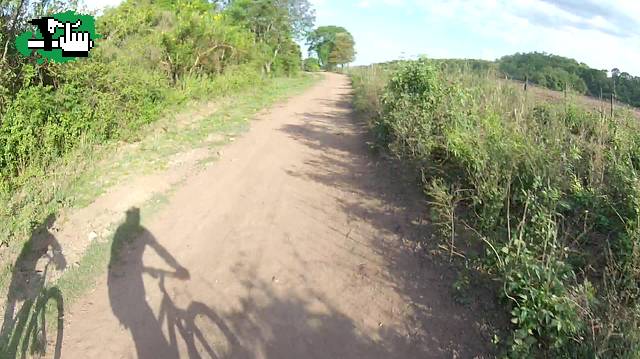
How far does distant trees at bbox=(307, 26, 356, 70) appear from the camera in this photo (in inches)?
2643

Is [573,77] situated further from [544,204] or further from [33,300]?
[33,300]

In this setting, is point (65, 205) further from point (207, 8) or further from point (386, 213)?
point (207, 8)

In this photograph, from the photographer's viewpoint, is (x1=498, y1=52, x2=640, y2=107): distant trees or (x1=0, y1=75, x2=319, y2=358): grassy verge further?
(x1=498, y1=52, x2=640, y2=107): distant trees

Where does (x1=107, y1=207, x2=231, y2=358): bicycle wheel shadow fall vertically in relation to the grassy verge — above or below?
below

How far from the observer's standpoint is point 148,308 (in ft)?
12.8

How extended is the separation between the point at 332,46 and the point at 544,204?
6859 cm

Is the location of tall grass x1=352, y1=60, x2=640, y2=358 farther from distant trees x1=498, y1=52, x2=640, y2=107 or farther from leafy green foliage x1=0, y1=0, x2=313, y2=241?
leafy green foliage x1=0, y1=0, x2=313, y2=241

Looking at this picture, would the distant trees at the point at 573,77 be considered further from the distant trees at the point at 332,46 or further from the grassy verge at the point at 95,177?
the distant trees at the point at 332,46

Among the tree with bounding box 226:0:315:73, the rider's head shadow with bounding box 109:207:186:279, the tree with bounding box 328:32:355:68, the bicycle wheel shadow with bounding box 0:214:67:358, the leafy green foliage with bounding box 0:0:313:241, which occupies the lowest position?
the bicycle wheel shadow with bounding box 0:214:67:358

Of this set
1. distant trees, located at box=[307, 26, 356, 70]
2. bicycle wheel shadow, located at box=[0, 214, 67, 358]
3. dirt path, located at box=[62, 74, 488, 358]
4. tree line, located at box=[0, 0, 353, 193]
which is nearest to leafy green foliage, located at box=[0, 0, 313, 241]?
tree line, located at box=[0, 0, 353, 193]

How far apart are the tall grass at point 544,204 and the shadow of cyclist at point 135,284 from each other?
270 centimetres

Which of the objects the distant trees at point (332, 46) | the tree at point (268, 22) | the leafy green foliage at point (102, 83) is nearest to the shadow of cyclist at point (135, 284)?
the leafy green foliage at point (102, 83)

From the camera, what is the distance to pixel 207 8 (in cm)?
1902

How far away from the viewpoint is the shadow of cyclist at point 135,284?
136 inches
